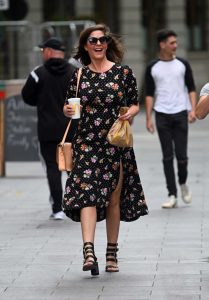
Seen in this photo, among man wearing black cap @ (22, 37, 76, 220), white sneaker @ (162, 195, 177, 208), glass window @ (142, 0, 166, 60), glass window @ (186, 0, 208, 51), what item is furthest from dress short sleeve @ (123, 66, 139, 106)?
glass window @ (186, 0, 208, 51)

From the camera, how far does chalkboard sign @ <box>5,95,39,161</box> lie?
1584cm

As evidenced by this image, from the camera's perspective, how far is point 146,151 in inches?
768

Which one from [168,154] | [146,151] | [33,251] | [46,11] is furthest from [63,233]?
[46,11]

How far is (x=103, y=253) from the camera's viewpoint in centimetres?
912

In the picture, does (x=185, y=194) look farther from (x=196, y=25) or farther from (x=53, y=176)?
(x=196, y=25)

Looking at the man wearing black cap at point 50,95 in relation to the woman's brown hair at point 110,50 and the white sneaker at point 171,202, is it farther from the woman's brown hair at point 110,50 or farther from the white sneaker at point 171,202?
the woman's brown hair at point 110,50

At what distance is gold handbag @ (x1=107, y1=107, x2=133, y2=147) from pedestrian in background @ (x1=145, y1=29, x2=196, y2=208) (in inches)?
157

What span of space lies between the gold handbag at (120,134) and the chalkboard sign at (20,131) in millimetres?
7824

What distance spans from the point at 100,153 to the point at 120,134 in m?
0.26

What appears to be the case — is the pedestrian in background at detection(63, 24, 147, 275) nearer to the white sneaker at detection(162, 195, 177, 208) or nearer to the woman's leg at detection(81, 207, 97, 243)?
the woman's leg at detection(81, 207, 97, 243)

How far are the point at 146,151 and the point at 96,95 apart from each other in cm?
1153

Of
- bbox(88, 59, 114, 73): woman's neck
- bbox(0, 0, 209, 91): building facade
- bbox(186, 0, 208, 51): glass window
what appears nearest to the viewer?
bbox(88, 59, 114, 73): woman's neck

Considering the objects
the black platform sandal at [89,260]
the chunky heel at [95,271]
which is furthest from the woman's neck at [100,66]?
the chunky heel at [95,271]

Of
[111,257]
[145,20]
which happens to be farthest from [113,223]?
[145,20]
